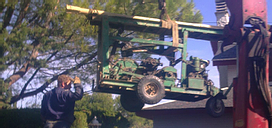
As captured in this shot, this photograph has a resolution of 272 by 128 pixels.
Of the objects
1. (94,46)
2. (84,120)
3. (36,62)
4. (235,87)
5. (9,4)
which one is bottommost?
(84,120)

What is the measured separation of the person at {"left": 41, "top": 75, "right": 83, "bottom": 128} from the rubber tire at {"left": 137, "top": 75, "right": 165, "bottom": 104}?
1.68 metres

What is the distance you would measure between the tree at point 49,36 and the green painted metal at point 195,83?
3.81m

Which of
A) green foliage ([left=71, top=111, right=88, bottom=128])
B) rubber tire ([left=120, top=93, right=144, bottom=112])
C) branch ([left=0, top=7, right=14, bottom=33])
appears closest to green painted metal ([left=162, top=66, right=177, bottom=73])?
rubber tire ([left=120, top=93, right=144, bottom=112])

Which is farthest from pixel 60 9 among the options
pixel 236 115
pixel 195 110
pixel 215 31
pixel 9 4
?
pixel 236 115

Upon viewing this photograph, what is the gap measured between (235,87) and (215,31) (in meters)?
2.14

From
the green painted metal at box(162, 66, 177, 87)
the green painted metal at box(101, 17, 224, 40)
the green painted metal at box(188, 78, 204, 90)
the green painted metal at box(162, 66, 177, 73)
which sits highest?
the green painted metal at box(101, 17, 224, 40)

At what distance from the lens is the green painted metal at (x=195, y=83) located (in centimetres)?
801

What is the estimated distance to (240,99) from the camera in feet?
21.8

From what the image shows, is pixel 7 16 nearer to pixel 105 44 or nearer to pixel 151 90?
pixel 105 44

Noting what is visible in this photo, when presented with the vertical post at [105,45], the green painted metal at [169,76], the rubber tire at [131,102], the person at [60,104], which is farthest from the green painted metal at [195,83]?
the person at [60,104]

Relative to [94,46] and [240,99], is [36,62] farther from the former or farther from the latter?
[240,99]

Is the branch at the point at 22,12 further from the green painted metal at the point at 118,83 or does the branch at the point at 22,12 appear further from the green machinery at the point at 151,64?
the green painted metal at the point at 118,83

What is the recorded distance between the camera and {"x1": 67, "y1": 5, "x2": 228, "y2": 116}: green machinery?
7.47m

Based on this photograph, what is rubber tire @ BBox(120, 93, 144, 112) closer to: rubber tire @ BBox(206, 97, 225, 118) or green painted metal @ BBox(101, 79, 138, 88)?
green painted metal @ BBox(101, 79, 138, 88)
